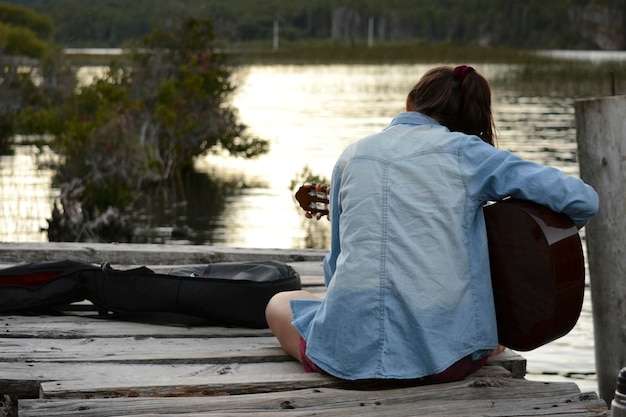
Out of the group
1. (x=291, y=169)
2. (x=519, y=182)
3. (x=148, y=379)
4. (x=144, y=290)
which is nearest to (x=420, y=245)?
(x=519, y=182)

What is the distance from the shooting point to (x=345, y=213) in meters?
3.62

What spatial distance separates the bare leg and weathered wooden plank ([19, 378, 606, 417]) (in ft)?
1.16

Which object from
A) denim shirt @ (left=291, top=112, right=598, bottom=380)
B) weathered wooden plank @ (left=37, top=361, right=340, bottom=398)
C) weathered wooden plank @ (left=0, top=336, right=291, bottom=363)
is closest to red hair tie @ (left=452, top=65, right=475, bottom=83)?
denim shirt @ (left=291, top=112, right=598, bottom=380)

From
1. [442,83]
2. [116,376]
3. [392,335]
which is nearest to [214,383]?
[116,376]

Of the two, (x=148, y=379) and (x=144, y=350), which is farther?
(x=144, y=350)

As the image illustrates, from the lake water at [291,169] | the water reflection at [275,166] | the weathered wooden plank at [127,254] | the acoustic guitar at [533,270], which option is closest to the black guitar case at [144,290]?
the acoustic guitar at [533,270]

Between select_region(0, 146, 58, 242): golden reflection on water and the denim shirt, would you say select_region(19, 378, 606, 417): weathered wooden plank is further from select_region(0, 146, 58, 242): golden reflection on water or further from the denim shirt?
select_region(0, 146, 58, 242): golden reflection on water

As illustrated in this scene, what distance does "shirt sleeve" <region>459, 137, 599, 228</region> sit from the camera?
11.4 ft

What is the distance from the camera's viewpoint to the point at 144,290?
14.8ft

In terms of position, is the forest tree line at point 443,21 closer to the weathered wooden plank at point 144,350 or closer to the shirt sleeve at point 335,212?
the weathered wooden plank at point 144,350

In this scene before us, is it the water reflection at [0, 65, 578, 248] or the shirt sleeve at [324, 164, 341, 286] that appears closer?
the shirt sleeve at [324, 164, 341, 286]

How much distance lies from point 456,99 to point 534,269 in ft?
1.97

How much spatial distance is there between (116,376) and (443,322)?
1079 mm

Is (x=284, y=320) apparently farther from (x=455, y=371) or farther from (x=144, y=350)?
(x=455, y=371)
